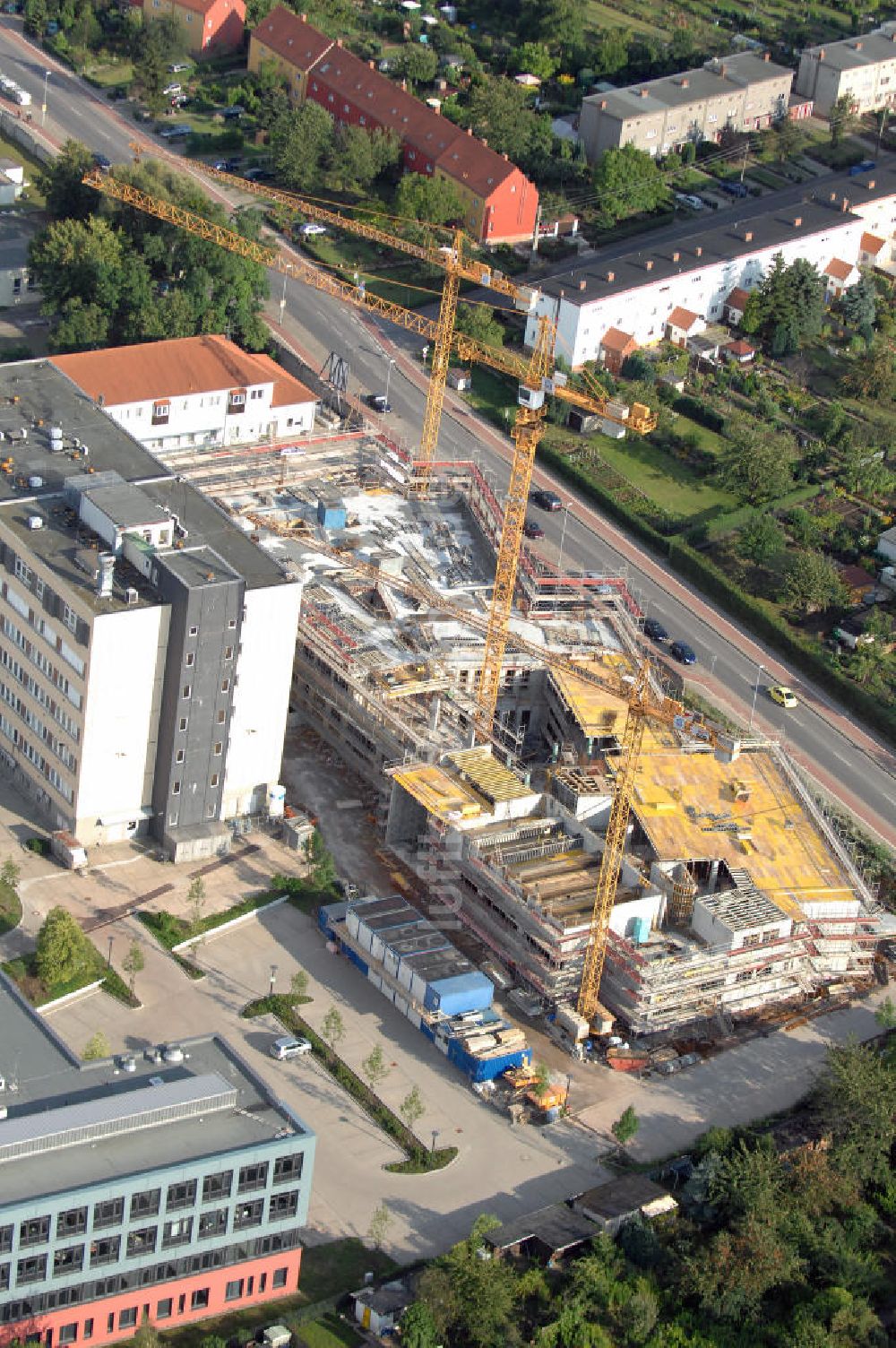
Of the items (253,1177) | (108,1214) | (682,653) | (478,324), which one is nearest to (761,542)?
(682,653)

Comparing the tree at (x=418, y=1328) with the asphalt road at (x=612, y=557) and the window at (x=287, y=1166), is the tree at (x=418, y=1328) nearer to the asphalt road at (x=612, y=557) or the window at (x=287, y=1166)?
the window at (x=287, y=1166)

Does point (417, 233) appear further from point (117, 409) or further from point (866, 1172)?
point (866, 1172)

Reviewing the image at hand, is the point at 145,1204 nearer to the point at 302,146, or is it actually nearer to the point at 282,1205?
the point at 282,1205

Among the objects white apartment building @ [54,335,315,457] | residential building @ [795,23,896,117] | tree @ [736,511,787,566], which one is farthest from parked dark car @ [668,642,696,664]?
residential building @ [795,23,896,117]

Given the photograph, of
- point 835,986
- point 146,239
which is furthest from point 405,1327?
point 146,239

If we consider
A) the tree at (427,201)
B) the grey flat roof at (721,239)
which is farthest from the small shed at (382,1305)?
the tree at (427,201)

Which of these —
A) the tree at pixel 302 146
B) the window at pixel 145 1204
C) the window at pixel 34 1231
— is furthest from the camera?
the tree at pixel 302 146
